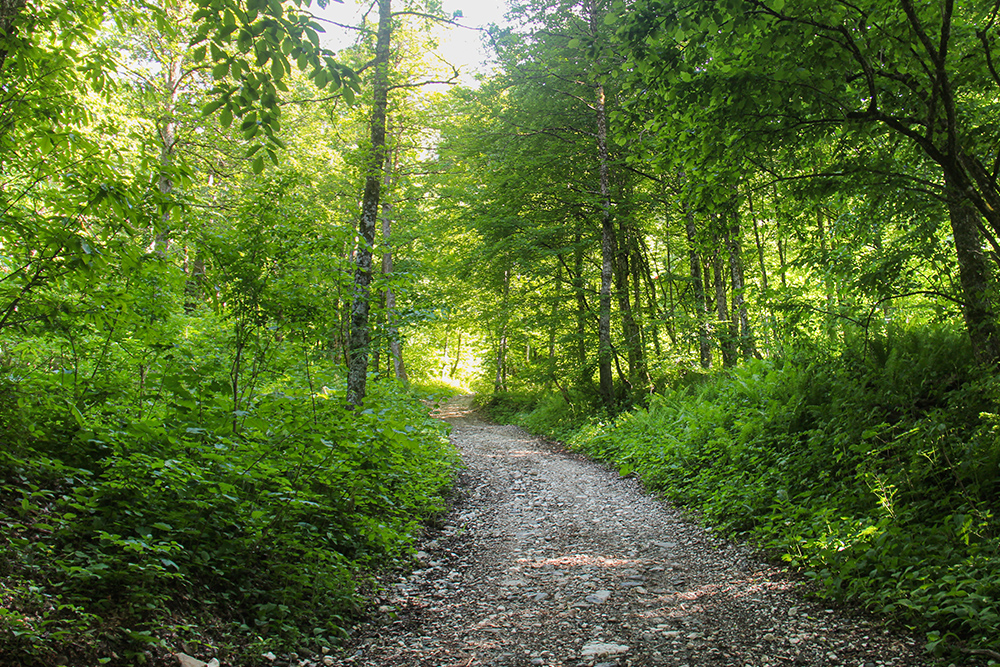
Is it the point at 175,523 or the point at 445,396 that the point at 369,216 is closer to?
the point at 445,396

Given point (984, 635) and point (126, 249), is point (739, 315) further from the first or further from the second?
point (126, 249)

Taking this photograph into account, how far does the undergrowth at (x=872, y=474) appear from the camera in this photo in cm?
363

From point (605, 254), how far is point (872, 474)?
400 inches

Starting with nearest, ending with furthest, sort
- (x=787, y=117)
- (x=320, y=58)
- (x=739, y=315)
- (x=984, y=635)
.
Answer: (x=320, y=58) < (x=984, y=635) < (x=787, y=117) < (x=739, y=315)

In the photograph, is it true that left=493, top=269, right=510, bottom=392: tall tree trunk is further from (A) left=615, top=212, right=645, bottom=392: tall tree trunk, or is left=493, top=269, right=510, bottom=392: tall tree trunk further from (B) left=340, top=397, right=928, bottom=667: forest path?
(B) left=340, top=397, right=928, bottom=667: forest path

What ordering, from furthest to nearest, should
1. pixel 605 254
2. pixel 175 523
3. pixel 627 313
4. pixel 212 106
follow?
pixel 627 313 → pixel 605 254 → pixel 175 523 → pixel 212 106

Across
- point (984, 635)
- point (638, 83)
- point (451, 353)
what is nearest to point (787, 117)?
point (638, 83)

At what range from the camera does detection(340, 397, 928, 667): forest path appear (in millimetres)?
3541

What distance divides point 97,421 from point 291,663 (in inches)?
96.0

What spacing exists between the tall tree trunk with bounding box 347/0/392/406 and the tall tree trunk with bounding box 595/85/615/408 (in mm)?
6636

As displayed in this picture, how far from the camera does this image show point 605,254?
1446 cm

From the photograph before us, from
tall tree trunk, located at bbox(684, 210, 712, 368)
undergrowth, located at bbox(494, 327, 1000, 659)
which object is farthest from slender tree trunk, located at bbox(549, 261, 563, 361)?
undergrowth, located at bbox(494, 327, 1000, 659)

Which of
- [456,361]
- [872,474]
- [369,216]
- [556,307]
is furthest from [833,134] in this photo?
[456,361]

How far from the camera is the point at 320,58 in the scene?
252cm
